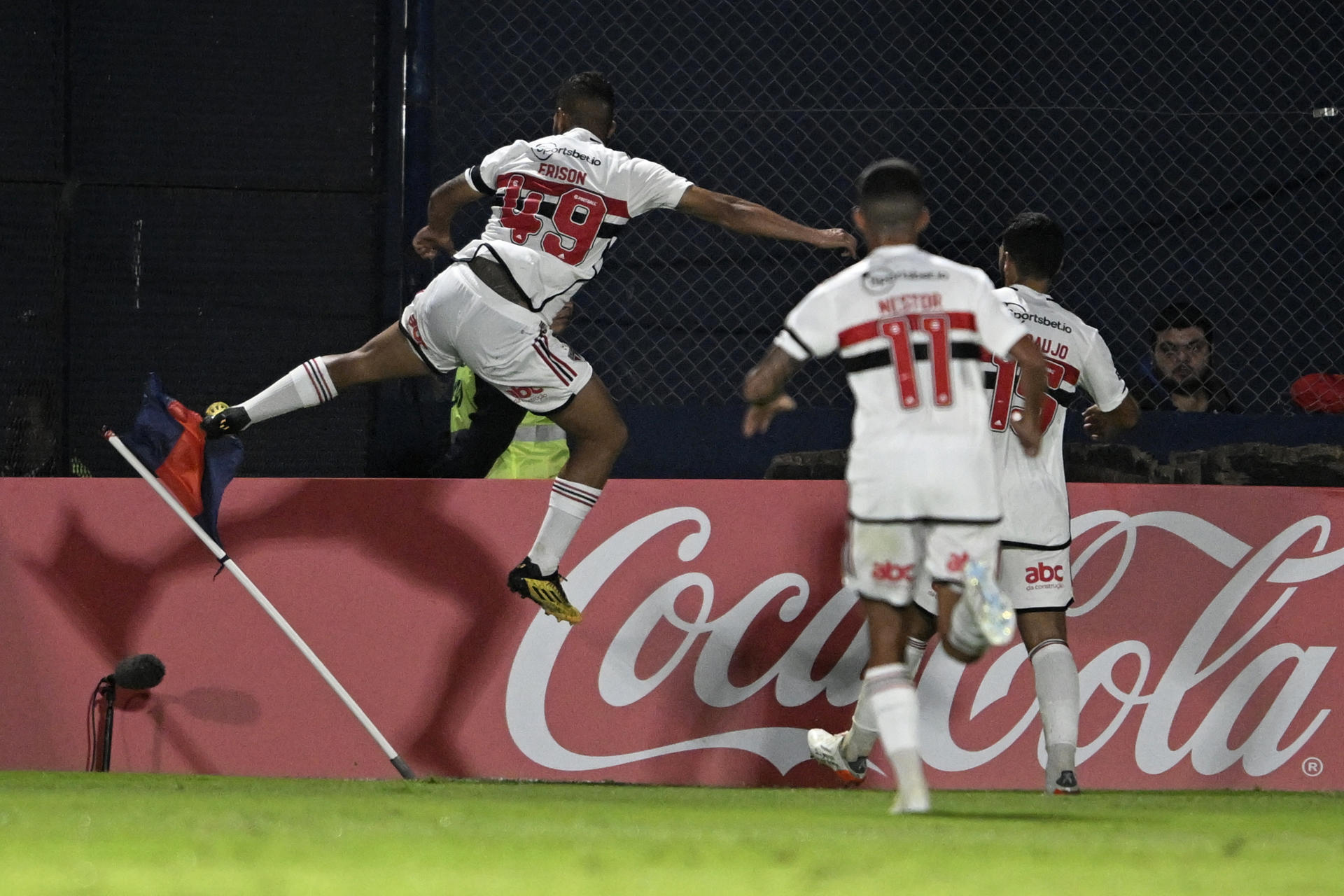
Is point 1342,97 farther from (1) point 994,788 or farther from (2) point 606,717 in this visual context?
(2) point 606,717

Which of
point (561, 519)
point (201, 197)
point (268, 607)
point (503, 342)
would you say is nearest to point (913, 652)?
point (561, 519)

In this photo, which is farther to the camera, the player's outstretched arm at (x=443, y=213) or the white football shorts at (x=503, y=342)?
the player's outstretched arm at (x=443, y=213)

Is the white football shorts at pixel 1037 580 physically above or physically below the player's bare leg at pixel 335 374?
below

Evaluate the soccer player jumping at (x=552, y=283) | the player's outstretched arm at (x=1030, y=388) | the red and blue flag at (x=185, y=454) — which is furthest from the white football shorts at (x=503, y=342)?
the player's outstretched arm at (x=1030, y=388)

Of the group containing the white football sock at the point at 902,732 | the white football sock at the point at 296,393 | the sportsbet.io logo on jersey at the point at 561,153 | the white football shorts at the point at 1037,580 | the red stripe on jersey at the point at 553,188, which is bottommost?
the white football sock at the point at 902,732

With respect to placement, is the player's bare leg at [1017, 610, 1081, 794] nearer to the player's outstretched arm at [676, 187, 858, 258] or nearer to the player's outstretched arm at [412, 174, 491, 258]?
the player's outstretched arm at [676, 187, 858, 258]

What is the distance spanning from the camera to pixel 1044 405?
18.6ft

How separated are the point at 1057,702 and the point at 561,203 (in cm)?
257

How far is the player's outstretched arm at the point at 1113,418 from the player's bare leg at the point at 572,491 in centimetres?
175

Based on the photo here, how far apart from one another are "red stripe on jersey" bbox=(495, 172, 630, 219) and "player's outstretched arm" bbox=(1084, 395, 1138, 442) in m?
1.89

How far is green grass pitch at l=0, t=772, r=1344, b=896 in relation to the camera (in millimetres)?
2930

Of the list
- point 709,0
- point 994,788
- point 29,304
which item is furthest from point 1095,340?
point 29,304

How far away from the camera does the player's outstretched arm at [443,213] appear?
635cm

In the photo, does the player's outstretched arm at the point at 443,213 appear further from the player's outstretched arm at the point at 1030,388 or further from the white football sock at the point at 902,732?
the white football sock at the point at 902,732
